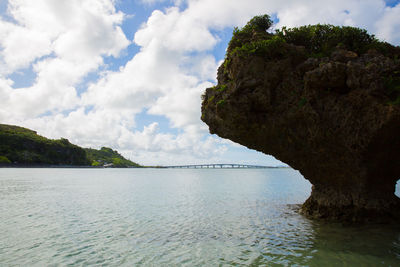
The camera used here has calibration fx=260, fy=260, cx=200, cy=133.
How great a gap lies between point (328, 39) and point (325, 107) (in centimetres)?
352

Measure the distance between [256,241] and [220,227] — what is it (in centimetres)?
280

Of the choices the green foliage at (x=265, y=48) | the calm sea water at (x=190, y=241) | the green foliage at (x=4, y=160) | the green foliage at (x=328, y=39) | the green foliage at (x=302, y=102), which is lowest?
the calm sea water at (x=190, y=241)

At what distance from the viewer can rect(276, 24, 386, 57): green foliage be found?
1138 centimetres

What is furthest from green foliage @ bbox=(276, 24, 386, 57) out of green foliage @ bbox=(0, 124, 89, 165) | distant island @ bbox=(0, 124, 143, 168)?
green foliage @ bbox=(0, 124, 89, 165)

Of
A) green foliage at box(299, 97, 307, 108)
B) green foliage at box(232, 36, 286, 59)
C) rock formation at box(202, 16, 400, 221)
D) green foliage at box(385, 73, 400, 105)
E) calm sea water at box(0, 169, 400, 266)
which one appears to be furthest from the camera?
green foliage at box(232, 36, 286, 59)

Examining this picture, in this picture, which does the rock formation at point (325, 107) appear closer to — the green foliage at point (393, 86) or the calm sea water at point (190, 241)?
the green foliage at point (393, 86)

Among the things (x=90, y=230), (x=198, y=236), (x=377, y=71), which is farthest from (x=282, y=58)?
(x=90, y=230)

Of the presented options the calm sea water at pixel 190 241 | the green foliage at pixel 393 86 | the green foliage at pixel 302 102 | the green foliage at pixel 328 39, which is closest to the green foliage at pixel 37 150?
the calm sea water at pixel 190 241

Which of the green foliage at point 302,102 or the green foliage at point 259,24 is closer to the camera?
the green foliage at point 302,102

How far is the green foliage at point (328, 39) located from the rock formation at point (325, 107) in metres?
0.04

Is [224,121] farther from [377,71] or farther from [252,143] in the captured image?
[377,71]

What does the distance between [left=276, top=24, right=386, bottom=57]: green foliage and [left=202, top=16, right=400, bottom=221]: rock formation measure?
0.04 metres

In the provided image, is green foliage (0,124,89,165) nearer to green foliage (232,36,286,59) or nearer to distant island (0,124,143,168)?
distant island (0,124,143,168)

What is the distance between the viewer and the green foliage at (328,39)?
37.3 feet
